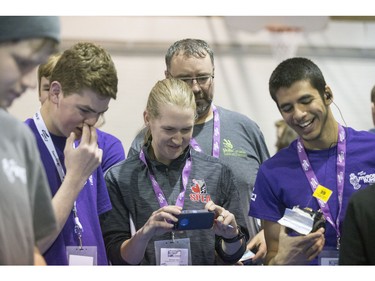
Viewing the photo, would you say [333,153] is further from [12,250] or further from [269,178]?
[12,250]

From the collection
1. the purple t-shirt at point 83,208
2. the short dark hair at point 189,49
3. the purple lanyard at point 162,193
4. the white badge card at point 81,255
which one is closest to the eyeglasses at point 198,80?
the short dark hair at point 189,49

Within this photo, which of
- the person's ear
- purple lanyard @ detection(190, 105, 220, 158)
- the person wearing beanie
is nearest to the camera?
the person wearing beanie

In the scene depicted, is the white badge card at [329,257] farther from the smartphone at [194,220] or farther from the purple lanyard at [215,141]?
the purple lanyard at [215,141]

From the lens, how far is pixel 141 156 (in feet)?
8.80

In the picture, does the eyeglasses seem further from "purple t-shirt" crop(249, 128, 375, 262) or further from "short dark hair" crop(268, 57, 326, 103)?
"purple t-shirt" crop(249, 128, 375, 262)

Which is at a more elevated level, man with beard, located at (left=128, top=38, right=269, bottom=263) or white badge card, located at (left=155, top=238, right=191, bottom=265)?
man with beard, located at (left=128, top=38, right=269, bottom=263)

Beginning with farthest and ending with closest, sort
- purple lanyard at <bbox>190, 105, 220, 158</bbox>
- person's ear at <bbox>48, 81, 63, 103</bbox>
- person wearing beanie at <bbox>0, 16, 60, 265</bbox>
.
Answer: purple lanyard at <bbox>190, 105, 220, 158</bbox> → person's ear at <bbox>48, 81, 63, 103</bbox> → person wearing beanie at <bbox>0, 16, 60, 265</bbox>

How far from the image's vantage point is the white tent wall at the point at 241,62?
4.55 meters

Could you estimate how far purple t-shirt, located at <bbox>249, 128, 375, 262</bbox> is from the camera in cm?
264

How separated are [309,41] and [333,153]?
3272mm

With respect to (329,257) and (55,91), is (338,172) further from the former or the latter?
(55,91)

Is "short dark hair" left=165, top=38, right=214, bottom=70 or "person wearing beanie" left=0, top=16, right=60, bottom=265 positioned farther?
"short dark hair" left=165, top=38, right=214, bottom=70

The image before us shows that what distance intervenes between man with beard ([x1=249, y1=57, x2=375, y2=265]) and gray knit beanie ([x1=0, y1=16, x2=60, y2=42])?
3.88 feet

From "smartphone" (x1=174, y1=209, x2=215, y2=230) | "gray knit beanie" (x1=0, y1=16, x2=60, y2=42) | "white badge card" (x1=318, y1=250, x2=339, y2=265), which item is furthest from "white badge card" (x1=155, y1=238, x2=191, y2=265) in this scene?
"gray knit beanie" (x1=0, y1=16, x2=60, y2=42)
